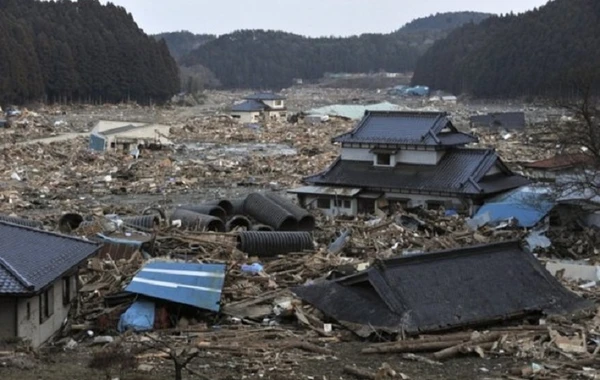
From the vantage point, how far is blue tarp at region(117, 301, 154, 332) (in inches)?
518

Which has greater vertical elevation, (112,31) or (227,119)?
(112,31)

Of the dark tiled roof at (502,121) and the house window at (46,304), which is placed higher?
the house window at (46,304)

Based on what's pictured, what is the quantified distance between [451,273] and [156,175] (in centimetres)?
2566

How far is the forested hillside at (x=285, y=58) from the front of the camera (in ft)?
559

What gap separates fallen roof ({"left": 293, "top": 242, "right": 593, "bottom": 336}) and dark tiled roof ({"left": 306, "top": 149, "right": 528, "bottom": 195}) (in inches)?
431

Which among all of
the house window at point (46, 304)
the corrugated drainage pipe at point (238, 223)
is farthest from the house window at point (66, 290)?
the corrugated drainage pipe at point (238, 223)

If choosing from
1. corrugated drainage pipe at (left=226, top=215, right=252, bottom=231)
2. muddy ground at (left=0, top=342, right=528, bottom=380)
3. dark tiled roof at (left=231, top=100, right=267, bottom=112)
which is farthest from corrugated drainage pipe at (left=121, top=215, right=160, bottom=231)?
dark tiled roof at (left=231, top=100, right=267, bottom=112)

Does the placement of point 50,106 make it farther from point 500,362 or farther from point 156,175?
point 500,362

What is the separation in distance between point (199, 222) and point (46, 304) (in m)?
9.26

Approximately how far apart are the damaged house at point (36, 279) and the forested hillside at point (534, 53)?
69.2m

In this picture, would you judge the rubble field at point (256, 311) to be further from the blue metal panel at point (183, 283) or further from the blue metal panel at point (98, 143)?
the blue metal panel at point (98, 143)

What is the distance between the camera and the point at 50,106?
7881cm

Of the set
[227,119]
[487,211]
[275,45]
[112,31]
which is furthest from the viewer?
[275,45]

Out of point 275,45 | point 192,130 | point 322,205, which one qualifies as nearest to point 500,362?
point 322,205
